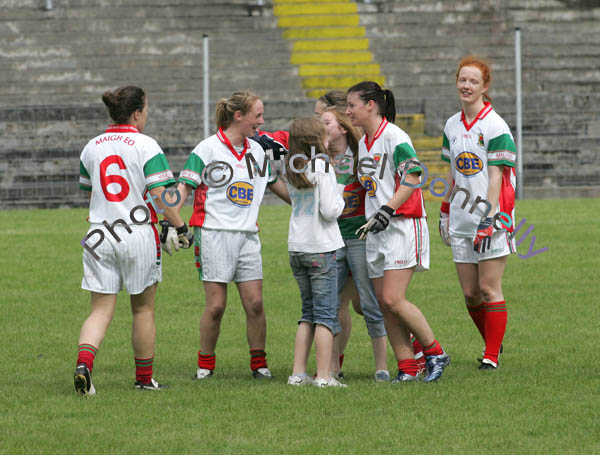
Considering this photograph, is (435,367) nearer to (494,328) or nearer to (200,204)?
(494,328)

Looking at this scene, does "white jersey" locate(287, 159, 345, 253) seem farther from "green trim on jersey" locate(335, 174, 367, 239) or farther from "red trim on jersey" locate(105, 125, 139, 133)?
"red trim on jersey" locate(105, 125, 139, 133)

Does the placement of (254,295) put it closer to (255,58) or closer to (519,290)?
(519,290)

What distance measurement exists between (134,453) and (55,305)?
184 inches

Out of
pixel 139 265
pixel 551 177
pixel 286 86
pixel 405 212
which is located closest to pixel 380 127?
pixel 405 212

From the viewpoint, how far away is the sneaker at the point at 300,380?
597cm

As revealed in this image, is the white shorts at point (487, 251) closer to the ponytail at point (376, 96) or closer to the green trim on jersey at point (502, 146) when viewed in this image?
the green trim on jersey at point (502, 146)

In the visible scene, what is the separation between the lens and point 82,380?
5.60 meters

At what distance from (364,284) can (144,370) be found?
140 centimetres

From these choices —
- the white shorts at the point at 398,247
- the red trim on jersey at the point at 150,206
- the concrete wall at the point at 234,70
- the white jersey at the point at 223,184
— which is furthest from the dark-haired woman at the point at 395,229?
the concrete wall at the point at 234,70

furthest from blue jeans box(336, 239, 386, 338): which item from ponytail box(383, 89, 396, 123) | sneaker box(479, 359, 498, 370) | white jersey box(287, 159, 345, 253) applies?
ponytail box(383, 89, 396, 123)

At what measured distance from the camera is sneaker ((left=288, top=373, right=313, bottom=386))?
5.97 m

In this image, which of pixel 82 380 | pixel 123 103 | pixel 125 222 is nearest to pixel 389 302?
pixel 125 222

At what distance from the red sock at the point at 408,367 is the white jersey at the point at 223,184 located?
3.97 feet

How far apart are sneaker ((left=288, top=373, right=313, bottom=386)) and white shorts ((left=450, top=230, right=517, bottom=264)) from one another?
4.40ft
